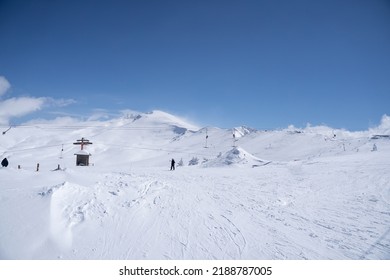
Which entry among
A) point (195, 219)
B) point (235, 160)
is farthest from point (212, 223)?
point (235, 160)

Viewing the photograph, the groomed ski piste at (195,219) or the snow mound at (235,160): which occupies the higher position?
the snow mound at (235,160)

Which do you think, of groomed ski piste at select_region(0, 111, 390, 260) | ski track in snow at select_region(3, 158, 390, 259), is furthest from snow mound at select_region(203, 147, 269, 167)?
ski track in snow at select_region(3, 158, 390, 259)

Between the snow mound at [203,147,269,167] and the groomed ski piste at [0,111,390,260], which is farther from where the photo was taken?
the snow mound at [203,147,269,167]

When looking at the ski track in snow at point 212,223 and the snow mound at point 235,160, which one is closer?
the ski track in snow at point 212,223

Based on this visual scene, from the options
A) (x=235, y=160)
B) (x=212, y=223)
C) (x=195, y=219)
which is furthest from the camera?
(x=235, y=160)

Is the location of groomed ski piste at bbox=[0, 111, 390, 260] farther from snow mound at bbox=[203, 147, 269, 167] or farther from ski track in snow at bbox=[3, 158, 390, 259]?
snow mound at bbox=[203, 147, 269, 167]

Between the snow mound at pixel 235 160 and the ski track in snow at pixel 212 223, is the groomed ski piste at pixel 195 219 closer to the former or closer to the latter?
the ski track in snow at pixel 212 223

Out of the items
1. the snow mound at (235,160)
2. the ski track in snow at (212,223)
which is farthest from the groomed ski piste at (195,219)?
the snow mound at (235,160)

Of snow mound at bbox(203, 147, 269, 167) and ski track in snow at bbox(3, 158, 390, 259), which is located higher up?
snow mound at bbox(203, 147, 269, 167)

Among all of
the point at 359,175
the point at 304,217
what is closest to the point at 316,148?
the point at 359,175

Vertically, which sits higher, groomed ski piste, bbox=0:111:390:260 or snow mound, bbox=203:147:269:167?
snow mound, bbox=203:147:269:167

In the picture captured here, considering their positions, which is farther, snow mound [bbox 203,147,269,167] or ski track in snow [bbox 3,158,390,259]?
snow mound [bbox 203,147,269,167]

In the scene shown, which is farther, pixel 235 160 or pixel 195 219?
pixel 235 160

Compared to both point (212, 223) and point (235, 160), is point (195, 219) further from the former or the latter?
point (235, 160)
